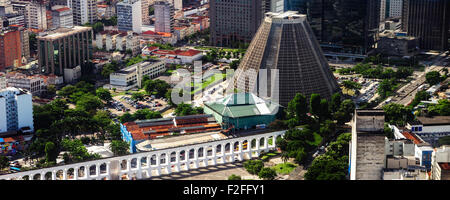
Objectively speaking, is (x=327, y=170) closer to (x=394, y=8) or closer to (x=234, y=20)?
(x=234, y=20)

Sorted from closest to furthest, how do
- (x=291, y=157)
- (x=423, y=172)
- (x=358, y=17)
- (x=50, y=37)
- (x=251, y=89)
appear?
1. (x=423, y=172)
2. (x=291, y=157)
3. (x=251, y=89)
4. (x=50, y=37)
5. (x=358, y=17)

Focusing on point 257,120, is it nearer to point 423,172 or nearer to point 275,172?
point 275,172

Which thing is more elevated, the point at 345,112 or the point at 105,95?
the point at 105,95

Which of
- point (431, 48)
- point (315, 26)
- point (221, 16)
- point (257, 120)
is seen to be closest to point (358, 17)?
point (315, 26)

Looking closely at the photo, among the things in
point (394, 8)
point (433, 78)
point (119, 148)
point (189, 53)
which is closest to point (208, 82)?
point (189, 53)

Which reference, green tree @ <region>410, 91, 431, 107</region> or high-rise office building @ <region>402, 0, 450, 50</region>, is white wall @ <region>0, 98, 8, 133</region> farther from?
high-rise office building @ <region>402, 0, 450, 50</region>

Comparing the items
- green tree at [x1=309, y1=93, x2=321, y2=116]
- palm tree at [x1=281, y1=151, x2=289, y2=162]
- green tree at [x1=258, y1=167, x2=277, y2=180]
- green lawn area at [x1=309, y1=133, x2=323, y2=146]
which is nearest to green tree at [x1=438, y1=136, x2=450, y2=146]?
green lawn area at [x1=309, y1=133, x2=323, y2=146]

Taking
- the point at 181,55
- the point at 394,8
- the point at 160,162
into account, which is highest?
the point at 394,8
